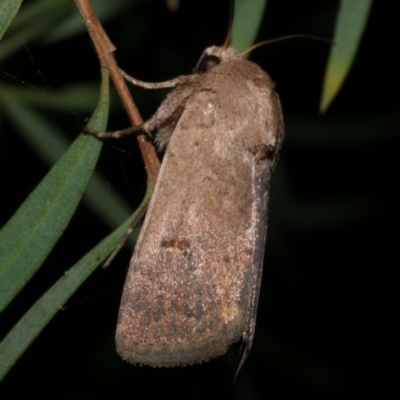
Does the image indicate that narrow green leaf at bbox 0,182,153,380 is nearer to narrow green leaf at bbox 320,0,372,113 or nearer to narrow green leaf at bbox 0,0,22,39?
narrow green leaf at bbox 0,0,22,39

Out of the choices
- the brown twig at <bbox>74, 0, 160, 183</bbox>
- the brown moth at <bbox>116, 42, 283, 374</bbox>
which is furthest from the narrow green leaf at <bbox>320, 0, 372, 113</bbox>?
the brown twig at <bbox>74, 0, 160, 183</bbox>

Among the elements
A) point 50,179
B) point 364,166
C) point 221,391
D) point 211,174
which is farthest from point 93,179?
point 364,166

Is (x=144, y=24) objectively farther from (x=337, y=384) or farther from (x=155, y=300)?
(x=337, y=384)

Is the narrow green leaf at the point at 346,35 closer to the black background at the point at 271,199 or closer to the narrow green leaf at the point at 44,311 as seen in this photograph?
the narrow green leaf at the point at 44,311

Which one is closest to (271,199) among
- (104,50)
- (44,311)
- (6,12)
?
(104,50)

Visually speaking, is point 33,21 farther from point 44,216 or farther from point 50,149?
point 44,216

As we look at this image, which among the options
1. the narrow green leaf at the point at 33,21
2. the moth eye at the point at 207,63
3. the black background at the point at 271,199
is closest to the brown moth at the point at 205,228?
the moth eye at the point at 207,63
